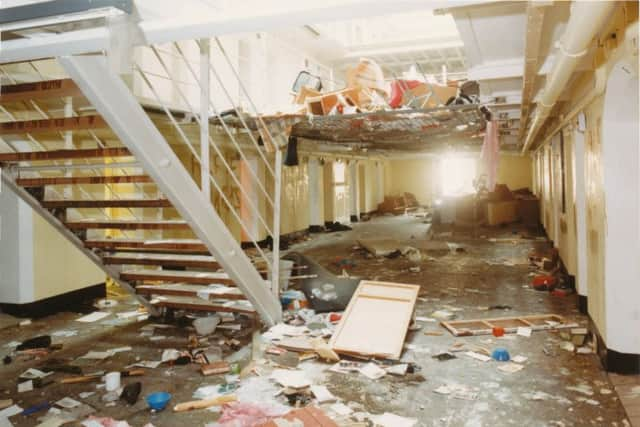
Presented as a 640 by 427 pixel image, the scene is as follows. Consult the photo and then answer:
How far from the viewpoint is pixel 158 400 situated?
2.96 meters

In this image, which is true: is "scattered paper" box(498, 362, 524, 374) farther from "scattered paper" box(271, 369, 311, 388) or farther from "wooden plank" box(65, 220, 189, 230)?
"wooden plank" box(65, 220, 189, 230)

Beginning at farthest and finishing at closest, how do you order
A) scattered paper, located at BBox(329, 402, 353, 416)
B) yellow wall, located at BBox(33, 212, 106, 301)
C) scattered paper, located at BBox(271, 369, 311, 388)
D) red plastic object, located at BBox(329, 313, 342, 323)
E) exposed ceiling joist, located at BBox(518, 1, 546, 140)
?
yellow wall, located at BBox(33, 212, 106, 301)
red plastic object, located at BBox(329, 313, 342, 323)
scattered paper, located at BBox(271, 369, 311, 388)
scattered paper, located at BBox(329, 402, 353, 416)
exposed ceiling joist, located at BBox(518, 1, 546, 140)

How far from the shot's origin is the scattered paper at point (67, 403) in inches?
120

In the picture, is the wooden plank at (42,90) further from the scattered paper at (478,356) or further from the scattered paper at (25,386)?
the scattered paper at (478,356)

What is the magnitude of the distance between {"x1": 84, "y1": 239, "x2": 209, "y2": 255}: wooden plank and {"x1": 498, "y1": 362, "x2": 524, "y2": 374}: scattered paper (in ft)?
8.14

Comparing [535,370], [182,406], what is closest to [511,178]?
[535,370]

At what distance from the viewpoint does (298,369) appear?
3592 millimetres

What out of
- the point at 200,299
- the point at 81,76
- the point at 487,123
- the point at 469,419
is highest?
the point at 487,123

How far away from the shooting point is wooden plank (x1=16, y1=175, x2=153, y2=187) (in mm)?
3010

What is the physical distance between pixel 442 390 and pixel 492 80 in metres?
3.05

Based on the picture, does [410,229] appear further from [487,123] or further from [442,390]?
[442,390]

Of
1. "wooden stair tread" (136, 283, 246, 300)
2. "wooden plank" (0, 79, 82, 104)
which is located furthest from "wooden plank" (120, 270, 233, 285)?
"wooden plank" (0, 79, 82, 104)

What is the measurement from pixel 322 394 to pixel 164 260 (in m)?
1.77

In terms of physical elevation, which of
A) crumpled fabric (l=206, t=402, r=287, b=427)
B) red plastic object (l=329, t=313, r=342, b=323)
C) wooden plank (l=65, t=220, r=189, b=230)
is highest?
wooden plank (l=65, t=220, r=189, b=230)
